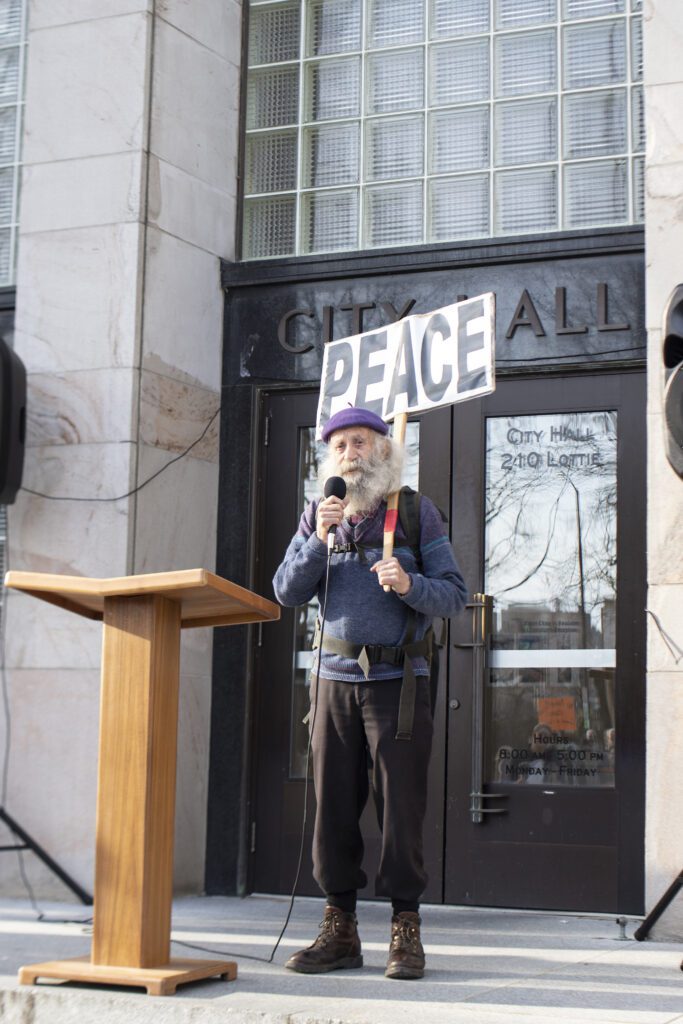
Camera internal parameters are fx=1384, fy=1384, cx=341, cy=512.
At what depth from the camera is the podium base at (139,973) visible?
432 centimetres

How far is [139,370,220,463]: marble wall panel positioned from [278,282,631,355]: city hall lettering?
0.56 metres

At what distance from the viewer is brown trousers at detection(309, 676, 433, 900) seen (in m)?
4.75

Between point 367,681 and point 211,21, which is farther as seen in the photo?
point 211,21

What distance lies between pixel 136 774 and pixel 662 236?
3.44m

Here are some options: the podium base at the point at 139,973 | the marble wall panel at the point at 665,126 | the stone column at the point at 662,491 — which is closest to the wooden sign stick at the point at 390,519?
the stone column at the point at 662,491

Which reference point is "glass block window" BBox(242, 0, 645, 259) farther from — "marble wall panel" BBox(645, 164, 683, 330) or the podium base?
the podium base

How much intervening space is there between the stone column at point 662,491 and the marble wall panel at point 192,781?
248 cm

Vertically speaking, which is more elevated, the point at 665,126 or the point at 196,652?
the point at 665,126

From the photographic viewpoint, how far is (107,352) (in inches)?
284

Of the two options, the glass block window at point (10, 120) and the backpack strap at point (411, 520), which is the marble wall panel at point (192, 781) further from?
the glass block window at point (10, 120)

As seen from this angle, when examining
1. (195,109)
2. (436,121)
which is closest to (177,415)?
(195,109)

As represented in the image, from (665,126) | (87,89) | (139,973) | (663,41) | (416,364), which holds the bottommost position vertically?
(139,973)

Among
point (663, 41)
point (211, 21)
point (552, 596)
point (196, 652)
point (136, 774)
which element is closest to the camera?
point (136, 774)

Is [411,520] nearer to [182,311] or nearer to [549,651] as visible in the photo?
[549,651]
